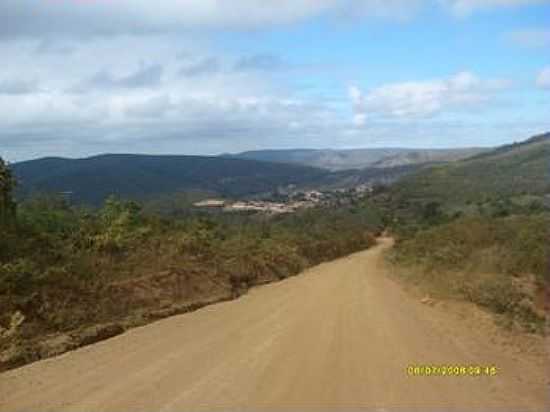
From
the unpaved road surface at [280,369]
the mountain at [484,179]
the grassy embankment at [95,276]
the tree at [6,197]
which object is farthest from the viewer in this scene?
the mountain at [484,179]

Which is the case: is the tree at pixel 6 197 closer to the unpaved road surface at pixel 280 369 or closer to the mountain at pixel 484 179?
the unpaved road surface at pixel 280 369

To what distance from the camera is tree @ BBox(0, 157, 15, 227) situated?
1675 cm

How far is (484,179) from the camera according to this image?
132625 millimetres

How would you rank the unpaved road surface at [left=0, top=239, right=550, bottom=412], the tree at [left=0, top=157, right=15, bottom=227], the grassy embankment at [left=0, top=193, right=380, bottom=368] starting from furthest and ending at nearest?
the tree at [left=0, top=157, right=15, bottom=227] < the grassy embankment at [left=0, top=193, right=380, bottom=368] < the unpaved road surface at [left=0, top=239, right=550, bottom=412]

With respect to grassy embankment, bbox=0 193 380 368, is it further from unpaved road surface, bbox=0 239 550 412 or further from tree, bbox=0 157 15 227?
unpaved road surface, bbox=0 239 550 412

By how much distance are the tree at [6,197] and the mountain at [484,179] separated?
8298cm

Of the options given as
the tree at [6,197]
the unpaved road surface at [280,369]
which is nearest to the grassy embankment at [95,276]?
the tree at [6,197]

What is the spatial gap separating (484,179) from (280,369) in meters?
127

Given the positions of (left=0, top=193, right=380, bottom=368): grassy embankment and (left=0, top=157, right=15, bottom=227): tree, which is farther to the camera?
(left=0, top=157, right=15, bottom=227): tree

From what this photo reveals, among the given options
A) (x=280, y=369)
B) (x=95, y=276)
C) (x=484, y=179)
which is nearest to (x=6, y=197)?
(x=95, y=276)

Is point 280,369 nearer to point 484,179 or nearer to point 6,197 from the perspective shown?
point 6,197

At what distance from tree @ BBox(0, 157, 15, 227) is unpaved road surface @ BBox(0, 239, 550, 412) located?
160 inches

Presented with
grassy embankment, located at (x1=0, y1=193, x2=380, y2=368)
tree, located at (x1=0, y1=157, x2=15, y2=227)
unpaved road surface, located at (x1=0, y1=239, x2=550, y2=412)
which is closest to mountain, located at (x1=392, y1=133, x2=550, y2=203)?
grassy embankment, located at (x1=0, y1=193, x2=380, y2=368)

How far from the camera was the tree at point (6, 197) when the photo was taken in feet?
55.0
